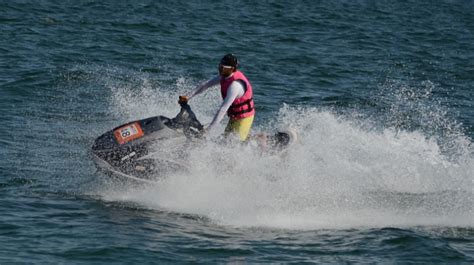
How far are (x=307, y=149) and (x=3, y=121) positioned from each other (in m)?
6.00

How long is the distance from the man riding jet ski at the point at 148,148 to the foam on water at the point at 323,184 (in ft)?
0.57

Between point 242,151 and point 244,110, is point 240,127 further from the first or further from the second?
point 242,151

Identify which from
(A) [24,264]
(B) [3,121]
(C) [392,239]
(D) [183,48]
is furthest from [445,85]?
(A) [24,264]

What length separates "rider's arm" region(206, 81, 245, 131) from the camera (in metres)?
12.0

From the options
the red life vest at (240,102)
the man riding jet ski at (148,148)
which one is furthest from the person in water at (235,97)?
the man riding jet ski at (148,148)

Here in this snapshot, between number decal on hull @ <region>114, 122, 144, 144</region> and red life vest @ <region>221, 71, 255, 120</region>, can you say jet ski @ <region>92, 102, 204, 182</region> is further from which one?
red life vest @ <region>221, 71, 255, 120</region>

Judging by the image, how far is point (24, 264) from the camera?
8953 millimetres

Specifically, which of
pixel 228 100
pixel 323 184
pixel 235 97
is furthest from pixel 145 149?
pixel 323 184

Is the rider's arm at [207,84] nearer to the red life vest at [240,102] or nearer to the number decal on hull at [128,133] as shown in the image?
the red life vest at [240,102]

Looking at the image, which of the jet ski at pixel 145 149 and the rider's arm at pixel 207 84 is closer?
the jet ski at pixel 145 149

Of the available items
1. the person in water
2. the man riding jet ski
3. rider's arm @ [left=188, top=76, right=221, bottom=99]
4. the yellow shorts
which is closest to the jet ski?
the man riding jet ski

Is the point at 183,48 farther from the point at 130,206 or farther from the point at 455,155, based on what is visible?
the point at 130,206

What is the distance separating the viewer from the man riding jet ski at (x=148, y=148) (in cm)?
1174

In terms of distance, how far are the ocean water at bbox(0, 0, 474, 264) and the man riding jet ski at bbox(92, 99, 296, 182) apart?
0.19 m
